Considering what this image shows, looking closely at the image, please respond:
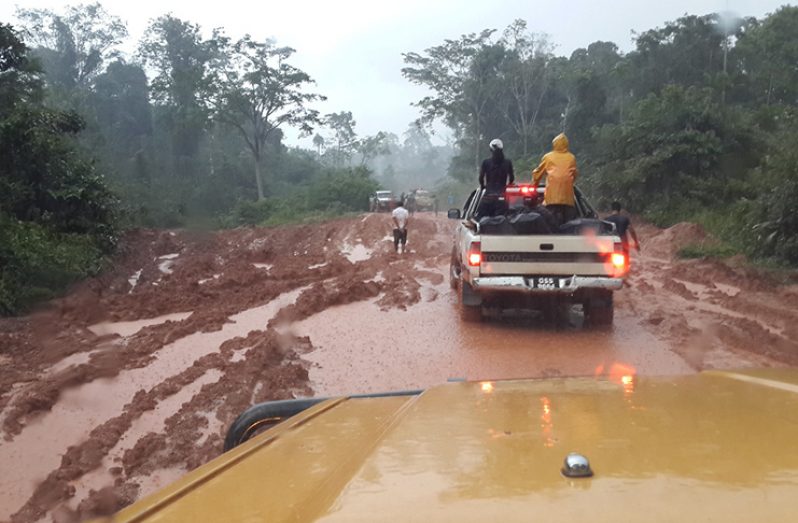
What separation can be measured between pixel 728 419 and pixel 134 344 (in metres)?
8.23

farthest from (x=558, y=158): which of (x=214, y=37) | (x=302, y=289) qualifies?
(x=214, y=37)

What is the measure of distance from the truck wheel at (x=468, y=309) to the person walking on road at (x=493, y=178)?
155 cm

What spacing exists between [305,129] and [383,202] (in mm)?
10290

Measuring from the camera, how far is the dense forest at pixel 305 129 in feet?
53.6

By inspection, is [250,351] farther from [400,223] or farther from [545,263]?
[400,223]

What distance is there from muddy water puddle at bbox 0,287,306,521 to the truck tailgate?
3.57 metres

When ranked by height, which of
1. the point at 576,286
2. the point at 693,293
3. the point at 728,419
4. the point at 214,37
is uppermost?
the point at 214,37

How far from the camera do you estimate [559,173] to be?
32.7 ft

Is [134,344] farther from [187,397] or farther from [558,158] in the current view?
[558,158]

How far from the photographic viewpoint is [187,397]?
7031mm

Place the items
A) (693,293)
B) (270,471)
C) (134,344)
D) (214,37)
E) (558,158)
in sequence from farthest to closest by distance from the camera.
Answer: (214,37), (693,293), (558,158), (134,344), (270,471)

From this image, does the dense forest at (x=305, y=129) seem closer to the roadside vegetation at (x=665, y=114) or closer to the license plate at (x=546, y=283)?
the roadside vegetation at (x=665, y=114)

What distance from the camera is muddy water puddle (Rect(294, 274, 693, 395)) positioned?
7.55m

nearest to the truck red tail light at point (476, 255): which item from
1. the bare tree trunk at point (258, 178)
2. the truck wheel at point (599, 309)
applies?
the truck wheel at point (599, 309)
